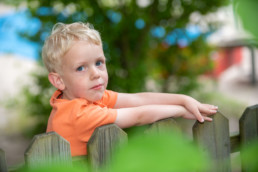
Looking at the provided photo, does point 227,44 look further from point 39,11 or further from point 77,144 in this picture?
Result: point 77,144

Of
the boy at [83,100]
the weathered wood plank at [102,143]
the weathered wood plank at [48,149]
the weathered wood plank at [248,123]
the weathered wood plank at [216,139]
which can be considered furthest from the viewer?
the weathered wood plank at [248,123]

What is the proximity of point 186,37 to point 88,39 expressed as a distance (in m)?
3.76

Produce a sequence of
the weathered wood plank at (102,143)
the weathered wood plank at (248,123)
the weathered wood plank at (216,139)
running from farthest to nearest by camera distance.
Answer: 1. the weathered wood plank at (248,123)
2. the weathered wood plank at (216,139)
3. the weathered wood plank at (102,143)

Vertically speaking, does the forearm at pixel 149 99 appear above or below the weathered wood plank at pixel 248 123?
above

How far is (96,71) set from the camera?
144cm

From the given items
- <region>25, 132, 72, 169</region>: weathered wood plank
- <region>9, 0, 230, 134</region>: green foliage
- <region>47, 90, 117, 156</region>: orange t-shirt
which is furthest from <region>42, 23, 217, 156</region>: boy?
<region>9, 0, 230, 134</region>: green foliage

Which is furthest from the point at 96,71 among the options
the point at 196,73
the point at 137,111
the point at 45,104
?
the point at 196,73

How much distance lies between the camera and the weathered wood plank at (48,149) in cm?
117

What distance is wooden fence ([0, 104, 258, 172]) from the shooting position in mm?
1178

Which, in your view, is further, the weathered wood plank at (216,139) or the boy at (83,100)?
the weathered wood plank at (216,139)

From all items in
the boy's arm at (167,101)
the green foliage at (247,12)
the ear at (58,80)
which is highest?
the green foliage at (247,12)

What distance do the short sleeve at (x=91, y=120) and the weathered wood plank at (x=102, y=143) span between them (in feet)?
0.28

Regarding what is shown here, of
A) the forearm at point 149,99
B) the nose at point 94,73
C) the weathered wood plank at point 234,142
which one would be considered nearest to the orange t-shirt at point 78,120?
the nose at point 94,73

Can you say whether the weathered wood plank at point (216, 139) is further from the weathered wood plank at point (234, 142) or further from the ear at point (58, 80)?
the ear at point (58, 80)
